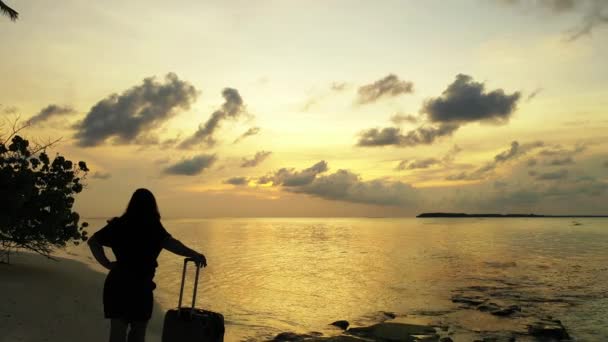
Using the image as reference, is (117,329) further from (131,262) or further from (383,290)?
(383,290)

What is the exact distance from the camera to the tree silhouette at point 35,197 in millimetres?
14805

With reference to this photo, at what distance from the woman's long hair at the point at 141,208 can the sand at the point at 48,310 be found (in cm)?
558

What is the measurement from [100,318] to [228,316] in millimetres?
6919

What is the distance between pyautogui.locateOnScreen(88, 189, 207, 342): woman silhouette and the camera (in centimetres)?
567

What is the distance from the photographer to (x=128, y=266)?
225 inches

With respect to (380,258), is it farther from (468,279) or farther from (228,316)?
(228,316)

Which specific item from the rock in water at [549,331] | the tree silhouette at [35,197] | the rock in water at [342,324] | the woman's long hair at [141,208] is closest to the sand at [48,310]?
the tree silhouette at [35,197]

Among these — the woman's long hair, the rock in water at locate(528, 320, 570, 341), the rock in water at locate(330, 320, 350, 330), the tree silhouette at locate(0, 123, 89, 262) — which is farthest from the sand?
the rock in water at locate(528, 320, 570, 341)

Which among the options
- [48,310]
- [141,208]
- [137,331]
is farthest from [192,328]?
[48,310]

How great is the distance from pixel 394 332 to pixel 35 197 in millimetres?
13675

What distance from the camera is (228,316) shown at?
1809 centimetres

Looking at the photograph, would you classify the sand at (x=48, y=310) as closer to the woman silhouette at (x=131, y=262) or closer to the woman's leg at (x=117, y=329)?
the woman's leg at (x=117, y=329)

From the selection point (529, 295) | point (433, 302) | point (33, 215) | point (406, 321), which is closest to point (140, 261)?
point (33, 215)

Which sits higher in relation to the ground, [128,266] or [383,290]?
[128,266]
